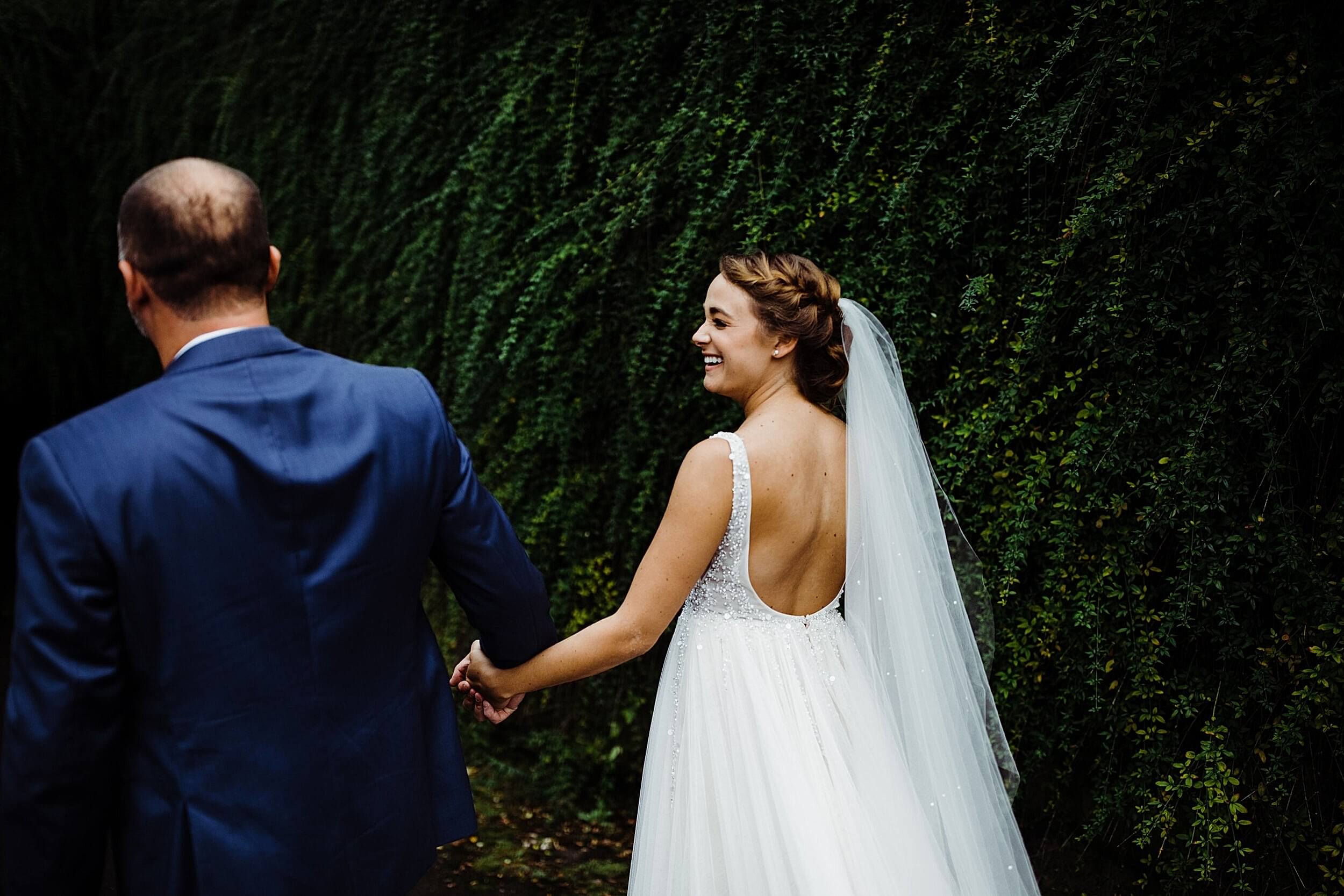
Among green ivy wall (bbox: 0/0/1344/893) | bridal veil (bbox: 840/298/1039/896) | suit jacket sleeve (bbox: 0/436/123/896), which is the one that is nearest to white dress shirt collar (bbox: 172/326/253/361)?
suit jacket sleeve (bbox: 0/436/123/896)

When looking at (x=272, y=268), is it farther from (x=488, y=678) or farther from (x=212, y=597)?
(x=488, y=678)

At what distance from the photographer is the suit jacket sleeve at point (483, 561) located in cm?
168

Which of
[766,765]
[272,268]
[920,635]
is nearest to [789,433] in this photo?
[920,635]

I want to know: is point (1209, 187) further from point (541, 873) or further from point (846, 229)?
point (541, 873)

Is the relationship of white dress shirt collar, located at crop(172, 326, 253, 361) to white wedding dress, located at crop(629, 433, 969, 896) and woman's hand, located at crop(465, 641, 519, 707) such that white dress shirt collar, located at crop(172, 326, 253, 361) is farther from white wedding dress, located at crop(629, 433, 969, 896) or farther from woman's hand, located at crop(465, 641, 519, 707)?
white wedding dress, located at crop(629, 433, 969, 896)

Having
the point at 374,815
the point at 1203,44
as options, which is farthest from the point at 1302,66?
the point at 374,815

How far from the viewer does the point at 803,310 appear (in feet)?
7.58

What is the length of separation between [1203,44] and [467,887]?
11.3 feet

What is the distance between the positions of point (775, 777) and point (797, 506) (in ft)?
1.91

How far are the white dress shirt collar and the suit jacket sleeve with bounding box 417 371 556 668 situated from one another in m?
0.28

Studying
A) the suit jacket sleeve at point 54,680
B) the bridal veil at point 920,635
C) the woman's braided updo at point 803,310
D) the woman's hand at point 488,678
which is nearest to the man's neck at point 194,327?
the suit jacket sleeve at point 54,680

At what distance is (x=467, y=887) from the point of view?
3508 millimetres

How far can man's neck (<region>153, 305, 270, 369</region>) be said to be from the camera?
1506 millimetres

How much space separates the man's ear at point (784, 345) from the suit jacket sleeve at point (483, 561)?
836mm
